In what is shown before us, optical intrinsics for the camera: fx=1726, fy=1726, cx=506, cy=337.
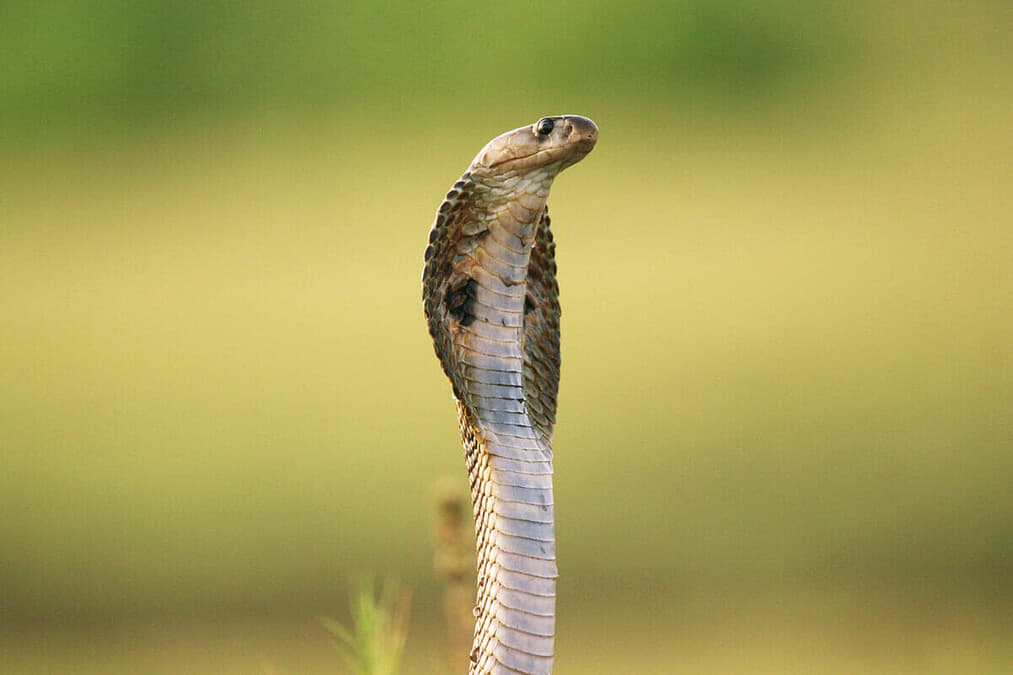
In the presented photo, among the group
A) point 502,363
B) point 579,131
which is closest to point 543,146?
point 579,131

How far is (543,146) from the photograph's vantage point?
1357mm

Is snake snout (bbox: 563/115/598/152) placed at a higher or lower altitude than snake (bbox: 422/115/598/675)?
higher

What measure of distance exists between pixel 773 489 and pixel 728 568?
430 mm

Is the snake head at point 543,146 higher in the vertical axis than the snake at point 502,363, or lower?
higher

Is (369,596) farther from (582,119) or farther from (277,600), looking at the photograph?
(277,600)

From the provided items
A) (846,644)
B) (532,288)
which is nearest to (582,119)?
(532,288)

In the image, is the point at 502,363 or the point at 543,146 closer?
the point at 543,146

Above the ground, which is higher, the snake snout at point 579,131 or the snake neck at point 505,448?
the snake snout at point 579,131

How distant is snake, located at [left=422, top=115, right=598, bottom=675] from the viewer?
1.38 metres

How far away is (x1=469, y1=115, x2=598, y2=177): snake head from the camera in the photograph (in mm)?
1351

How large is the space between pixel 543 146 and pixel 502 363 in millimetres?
202

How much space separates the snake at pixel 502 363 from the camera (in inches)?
54.4

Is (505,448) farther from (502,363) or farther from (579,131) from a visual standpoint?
(579,131)

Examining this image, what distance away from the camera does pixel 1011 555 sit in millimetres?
3893
